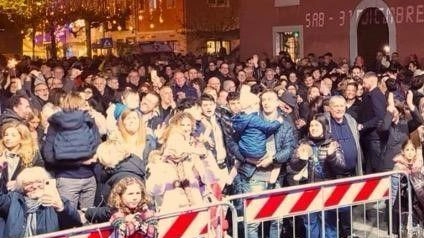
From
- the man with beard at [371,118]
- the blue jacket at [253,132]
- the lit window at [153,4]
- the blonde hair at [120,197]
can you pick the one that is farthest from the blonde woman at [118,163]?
the lit window at [153,4]

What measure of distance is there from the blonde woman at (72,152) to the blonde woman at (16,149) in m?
0.65

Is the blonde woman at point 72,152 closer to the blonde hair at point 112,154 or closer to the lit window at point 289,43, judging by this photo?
the blonde hair at point 112,154

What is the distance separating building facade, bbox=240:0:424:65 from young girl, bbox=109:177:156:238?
18430 mm

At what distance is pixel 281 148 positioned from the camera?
915cm

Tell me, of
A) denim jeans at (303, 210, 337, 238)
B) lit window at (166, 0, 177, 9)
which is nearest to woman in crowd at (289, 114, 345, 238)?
denim jeans at (303, 210, 337, 238)

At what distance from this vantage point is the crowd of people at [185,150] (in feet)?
22.1

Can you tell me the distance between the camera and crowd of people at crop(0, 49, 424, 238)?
6750mm

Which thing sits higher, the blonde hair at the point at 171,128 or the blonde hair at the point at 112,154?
the blonde hair at the point at 171,128

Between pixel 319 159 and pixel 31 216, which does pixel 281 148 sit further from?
pixel 31 216

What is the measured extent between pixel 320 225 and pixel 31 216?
10.4 ft

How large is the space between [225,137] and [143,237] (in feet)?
12.0

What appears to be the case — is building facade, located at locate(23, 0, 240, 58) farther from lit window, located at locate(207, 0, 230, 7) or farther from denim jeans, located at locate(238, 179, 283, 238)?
denim jeans, located at locate(238, 179, 283, 238)

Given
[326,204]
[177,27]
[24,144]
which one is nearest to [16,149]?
[24,144]

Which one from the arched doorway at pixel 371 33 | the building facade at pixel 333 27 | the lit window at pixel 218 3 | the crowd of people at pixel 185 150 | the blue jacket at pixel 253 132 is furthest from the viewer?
the lit window at pixel 218 3
